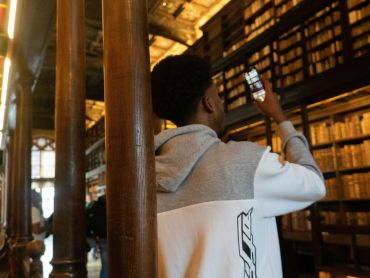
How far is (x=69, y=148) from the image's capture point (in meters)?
2.30

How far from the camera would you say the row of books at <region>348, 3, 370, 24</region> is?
13.8ft

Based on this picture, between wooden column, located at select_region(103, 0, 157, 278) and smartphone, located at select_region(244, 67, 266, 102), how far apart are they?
402 mm

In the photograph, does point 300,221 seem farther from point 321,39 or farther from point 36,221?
point 36,221

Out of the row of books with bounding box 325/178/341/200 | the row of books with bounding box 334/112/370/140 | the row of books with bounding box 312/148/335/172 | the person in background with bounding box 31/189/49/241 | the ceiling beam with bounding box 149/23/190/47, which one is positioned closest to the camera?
the row of books with bounding box 334/112/370/140

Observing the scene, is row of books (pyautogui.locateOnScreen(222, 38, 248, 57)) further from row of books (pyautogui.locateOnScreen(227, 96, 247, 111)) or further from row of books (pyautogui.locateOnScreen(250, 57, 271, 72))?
row of books (pyautogui.locateOnScreen(227, 96, 247, 111))

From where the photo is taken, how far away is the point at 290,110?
485 centimetres

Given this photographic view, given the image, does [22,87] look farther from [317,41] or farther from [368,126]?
[368,126]

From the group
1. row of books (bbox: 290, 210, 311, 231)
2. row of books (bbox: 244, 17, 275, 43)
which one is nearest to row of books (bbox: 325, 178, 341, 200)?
row of books (bbox: 290, 210, 311, 231)

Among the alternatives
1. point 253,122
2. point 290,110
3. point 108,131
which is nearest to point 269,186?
point 108,131

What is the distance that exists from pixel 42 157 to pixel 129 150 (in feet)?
74.5

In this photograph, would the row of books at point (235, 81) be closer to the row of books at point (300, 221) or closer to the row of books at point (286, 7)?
the row of books at point (286, 7)

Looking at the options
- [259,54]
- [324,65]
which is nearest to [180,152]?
[324,65]

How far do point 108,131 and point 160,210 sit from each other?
25 cm

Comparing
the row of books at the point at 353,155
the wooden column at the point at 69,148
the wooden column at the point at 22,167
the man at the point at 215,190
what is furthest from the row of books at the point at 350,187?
the wooden column at the point at 22,167
